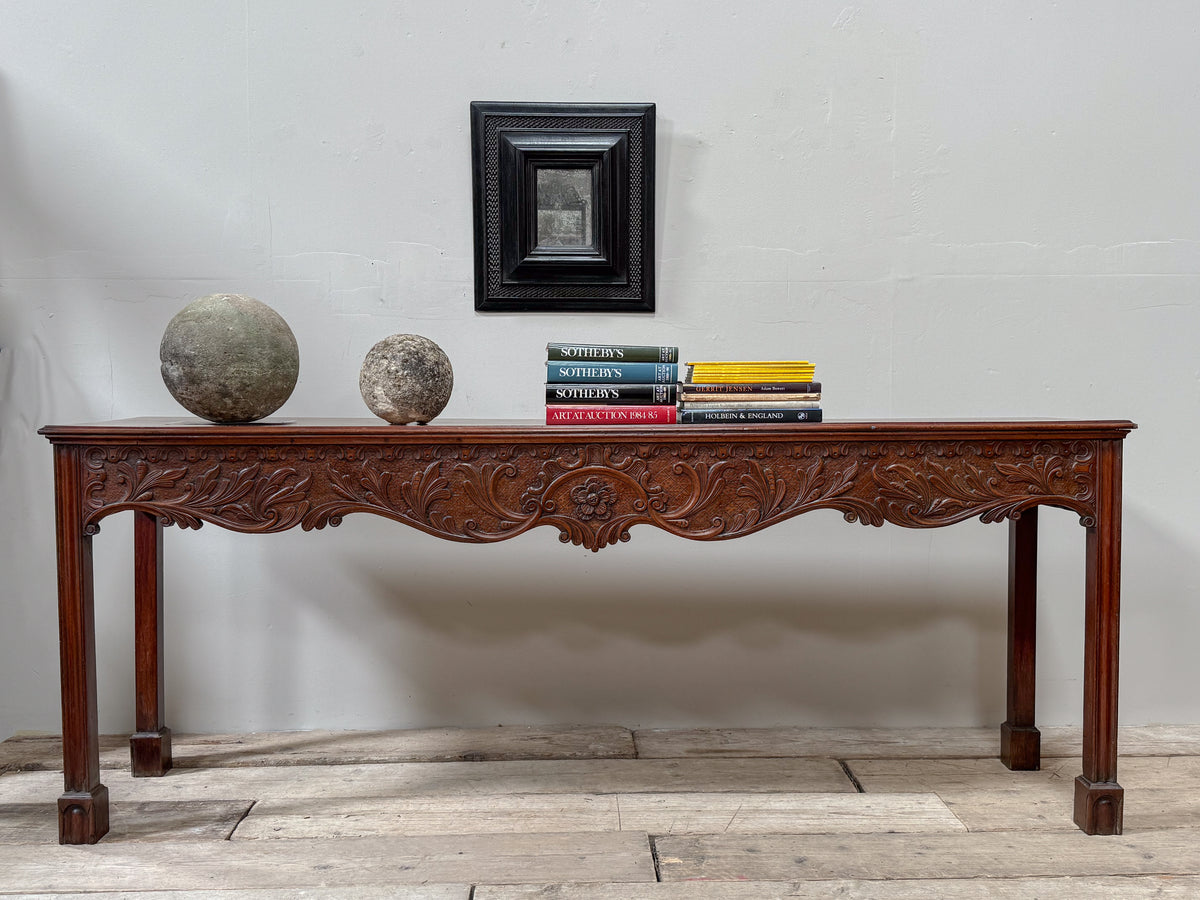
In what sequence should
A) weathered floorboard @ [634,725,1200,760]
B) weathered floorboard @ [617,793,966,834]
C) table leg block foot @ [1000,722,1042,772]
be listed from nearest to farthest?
weathered floorboard @ [617,793,966,834]
table leg block foot @ [1000,722,1042,772]
weathered floorboard @ [634,725,1200,760]

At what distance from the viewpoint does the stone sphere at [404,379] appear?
1.76 metres

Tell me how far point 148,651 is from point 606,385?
1.31 metres

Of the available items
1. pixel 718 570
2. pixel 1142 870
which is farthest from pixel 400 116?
pixel 1142 870

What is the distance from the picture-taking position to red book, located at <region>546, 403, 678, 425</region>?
1760mm

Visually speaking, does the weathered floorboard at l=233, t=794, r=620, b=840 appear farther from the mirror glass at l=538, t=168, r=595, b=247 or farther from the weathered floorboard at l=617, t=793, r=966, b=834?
the mirror glass at l=538, t=168, r=595, b=247

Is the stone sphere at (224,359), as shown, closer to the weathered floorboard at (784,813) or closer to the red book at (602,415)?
the red book at (602,415)

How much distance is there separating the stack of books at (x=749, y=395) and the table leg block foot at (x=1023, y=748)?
100cm

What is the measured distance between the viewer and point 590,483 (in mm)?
1741

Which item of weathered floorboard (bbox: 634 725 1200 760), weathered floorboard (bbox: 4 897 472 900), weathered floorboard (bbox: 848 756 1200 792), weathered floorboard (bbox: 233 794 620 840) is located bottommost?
weathered floorboard (bbox: 634 725 1200 760)

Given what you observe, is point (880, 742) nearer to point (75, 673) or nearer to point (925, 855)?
point (925, 855)

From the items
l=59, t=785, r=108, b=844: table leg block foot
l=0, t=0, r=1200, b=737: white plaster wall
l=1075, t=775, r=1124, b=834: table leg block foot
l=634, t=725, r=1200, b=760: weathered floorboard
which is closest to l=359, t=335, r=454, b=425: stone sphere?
l=0, t=0, r=1200, b=737: white plaster wall

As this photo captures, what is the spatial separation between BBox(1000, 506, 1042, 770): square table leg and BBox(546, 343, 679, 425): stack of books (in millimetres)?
974

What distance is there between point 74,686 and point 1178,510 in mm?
2769

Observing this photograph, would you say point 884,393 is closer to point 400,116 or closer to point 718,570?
point 718,570
